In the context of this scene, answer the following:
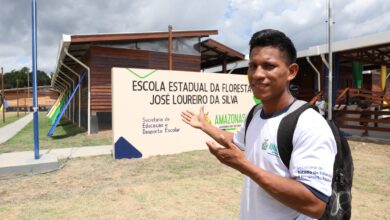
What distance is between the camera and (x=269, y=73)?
143 cm

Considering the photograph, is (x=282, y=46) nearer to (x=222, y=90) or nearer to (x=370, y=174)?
(x=370, y=174)

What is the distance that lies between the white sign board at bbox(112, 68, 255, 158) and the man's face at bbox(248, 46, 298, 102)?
652 centimetres

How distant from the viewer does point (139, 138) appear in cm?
800

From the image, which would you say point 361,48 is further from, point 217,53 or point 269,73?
point 269,73

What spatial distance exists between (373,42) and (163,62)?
897cm

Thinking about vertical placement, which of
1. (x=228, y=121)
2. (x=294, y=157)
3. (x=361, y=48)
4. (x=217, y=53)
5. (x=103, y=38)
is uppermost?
(x=217, y=53)

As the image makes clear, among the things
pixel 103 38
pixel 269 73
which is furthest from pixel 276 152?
pixel 103 38

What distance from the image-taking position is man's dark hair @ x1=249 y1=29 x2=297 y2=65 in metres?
1.44

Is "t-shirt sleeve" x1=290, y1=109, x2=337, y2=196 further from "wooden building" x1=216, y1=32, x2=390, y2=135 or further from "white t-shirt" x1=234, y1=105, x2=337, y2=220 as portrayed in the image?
"wooden building" x1=216, y1=32, x2=390, y2=135

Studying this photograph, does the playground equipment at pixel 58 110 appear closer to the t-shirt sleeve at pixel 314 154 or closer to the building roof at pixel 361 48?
the building roof at pixel 361 48

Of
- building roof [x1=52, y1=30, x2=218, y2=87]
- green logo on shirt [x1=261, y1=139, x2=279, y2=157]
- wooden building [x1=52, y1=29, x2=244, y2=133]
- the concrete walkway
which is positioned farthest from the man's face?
building roof [x1=52, y1=30, x2=218, y2=87]

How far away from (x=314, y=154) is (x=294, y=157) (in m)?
0.08

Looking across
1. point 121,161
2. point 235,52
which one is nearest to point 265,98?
point 121,161

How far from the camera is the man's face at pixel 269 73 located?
1.43 meters
